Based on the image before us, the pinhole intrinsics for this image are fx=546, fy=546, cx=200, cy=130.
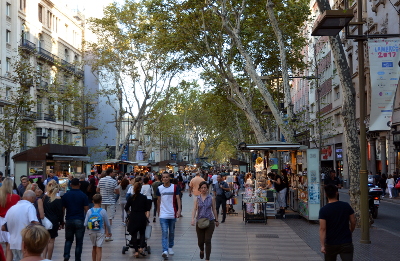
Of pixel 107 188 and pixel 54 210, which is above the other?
pixel 107 188

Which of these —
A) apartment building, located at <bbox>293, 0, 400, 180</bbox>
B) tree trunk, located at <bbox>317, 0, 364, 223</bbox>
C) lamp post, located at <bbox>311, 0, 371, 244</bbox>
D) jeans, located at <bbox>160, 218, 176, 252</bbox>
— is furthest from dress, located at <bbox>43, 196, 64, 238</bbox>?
apartment building, located at <bbox>293, 0, 400, 180</bbox>

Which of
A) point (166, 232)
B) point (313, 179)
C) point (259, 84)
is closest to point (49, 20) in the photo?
point (259, 84)

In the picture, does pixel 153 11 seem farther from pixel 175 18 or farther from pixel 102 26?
pixel 102 26

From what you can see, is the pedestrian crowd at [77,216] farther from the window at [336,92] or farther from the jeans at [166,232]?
the window at [336,92]

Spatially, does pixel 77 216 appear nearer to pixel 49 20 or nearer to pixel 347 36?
pixel 347 36

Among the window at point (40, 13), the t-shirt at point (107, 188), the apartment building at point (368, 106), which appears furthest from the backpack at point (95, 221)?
the window at point (40, 13)

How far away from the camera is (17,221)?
815cm

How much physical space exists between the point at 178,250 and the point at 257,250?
181cm

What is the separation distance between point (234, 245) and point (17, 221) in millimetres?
6455

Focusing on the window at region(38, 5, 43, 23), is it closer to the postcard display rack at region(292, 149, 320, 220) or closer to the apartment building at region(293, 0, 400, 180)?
the apartment building at region(293, 0, 400, 180)

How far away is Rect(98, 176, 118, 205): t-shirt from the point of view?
15.4 m

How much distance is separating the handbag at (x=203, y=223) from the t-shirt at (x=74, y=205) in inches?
86.3

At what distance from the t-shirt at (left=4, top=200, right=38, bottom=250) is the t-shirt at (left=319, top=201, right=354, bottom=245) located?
431cm

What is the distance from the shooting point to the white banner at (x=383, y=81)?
11.5 metres
